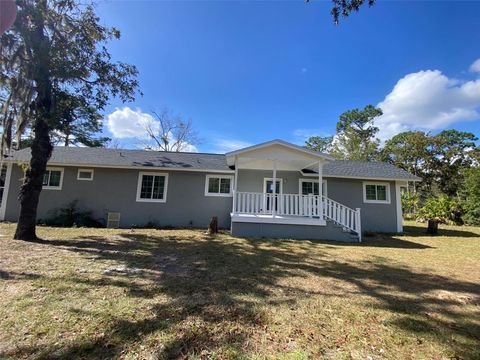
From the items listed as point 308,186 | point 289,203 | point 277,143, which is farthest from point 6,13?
point 308,186

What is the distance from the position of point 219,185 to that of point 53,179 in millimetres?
8066

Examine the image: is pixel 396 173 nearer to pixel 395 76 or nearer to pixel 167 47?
pixel 395 76

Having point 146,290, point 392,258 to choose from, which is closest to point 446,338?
point 146,290

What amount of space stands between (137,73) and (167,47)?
3158 millimetres

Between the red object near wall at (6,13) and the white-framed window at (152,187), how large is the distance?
1103cm

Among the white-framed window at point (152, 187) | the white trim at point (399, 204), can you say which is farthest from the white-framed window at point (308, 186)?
the white-framed window at point (152, 187)

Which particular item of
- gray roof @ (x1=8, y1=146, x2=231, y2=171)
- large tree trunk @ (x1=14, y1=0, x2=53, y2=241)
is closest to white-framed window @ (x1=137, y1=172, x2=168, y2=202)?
gray roof @ (x1=8, y1=146, x2=231, y2=171)

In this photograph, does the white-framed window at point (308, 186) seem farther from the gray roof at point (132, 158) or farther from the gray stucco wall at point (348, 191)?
the gray roof at point (132, 158)

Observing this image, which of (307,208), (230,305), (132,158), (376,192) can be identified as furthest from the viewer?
(132,158)

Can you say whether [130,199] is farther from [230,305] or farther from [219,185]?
[230,305]

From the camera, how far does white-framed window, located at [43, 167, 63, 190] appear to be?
12.1 metres

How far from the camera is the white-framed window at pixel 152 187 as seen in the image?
40.2 feet

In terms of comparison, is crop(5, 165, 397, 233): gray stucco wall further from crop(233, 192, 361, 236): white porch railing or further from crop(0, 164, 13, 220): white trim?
crop(233, 192, 361, 236): white porch railing

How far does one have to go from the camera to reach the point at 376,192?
42.2 feet
